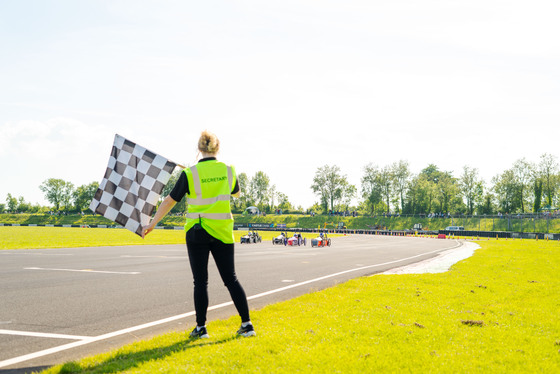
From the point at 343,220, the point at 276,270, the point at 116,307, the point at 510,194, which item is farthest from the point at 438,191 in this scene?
the point at 116,307

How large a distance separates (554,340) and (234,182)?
3.89 m

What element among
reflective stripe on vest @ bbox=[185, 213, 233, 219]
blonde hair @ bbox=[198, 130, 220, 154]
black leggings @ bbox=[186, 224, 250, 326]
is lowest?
black leggings @ bbox=[186, 224, 250, 326]

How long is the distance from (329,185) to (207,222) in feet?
365

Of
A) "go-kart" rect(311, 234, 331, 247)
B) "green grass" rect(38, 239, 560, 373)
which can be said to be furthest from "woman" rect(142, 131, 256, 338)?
"go-kart" rect(311, 234, 331, 247)

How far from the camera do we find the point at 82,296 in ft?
24.2

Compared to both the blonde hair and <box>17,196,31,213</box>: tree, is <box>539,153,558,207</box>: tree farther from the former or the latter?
<box>17,196,31,213</box>: tree

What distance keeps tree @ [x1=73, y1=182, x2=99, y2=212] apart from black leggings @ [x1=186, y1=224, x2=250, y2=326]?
140 m

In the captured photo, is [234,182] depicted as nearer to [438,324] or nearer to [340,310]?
[340,310]

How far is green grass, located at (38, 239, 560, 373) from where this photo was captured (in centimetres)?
362

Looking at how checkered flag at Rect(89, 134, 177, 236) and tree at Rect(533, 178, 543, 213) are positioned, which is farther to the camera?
tree at Rect(533, 178, 543, 213)

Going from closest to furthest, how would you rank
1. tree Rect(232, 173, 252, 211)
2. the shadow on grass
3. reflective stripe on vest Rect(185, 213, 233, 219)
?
the shadow on grass < reflective stripe on vest Rect(185, 213, 233, 219) < tree Rect(232, 173, 252, 211)

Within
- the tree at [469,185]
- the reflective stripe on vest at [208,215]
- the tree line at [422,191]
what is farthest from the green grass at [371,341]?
the tree at [469,185]

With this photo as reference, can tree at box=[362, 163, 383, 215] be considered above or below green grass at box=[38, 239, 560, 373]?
above

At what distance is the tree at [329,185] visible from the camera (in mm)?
114375
